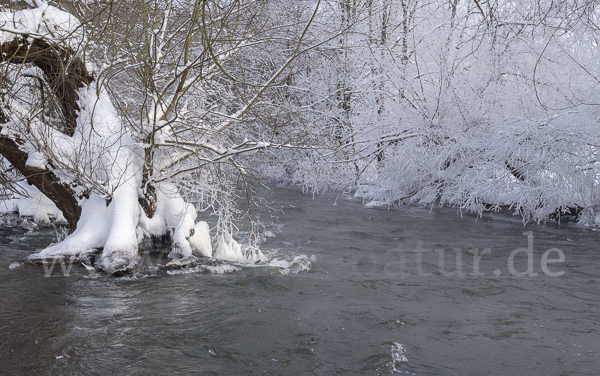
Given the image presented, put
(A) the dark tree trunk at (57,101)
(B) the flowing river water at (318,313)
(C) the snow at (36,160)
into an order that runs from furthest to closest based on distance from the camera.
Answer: (C) the snow at (36,160) < (A) the dark tree trunk at (57,101) < (B) the flowing river water at (318,313)

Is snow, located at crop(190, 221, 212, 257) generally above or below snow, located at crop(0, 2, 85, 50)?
below

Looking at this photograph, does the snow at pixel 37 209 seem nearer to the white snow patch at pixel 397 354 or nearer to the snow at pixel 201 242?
the snow at pixel 201 242

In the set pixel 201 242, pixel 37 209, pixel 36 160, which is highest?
pixel 36 160

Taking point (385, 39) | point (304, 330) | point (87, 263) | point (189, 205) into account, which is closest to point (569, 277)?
point (304, 330)

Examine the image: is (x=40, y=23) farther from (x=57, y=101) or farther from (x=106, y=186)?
(x=106, y=186)

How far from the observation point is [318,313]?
5.44m

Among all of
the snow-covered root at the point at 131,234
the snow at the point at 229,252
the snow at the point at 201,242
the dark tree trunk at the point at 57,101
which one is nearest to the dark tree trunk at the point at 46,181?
the dark tree trunk at the point at 57,101

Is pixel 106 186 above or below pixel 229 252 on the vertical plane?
above

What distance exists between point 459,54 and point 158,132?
7.80 meters

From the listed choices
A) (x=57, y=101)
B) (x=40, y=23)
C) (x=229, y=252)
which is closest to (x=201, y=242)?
(x=229, y=252)

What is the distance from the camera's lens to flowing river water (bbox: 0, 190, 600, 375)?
4.29m

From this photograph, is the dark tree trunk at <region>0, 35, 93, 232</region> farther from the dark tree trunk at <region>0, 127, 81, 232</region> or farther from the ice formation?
the ice formation

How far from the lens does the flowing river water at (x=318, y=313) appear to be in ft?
14.1

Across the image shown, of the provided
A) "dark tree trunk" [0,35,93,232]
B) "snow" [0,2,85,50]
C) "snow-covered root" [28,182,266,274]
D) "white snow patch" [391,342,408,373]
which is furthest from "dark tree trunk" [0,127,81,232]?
"white snow patch" [391,342,408,373]
